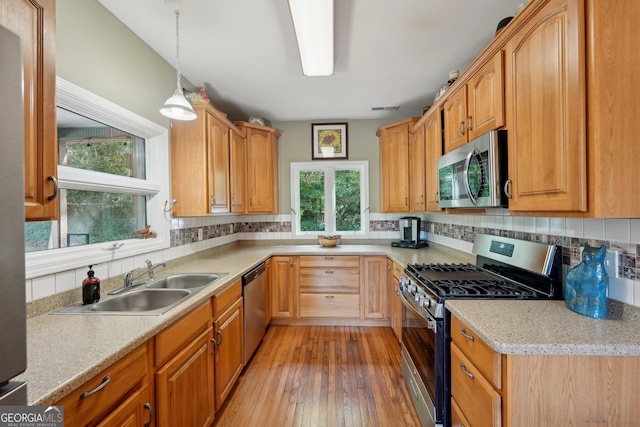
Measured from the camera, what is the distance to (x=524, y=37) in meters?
1.25

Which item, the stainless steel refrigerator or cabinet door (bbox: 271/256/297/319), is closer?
the stainless steel refrigerator

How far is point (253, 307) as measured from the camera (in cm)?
245

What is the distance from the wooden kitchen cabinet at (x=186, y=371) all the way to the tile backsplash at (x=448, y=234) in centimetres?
65

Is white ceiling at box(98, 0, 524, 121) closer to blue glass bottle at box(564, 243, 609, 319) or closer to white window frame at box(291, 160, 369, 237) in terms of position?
white window frame at box(291, 160, 369, 237)

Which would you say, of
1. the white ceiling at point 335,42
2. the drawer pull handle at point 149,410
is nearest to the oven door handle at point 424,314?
the drawer pull handle at point 149,410

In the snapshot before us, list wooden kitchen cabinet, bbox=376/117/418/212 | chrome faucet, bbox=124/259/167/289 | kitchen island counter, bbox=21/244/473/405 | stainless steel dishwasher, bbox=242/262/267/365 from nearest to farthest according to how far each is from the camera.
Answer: kitchen island counter, bbox=21/244/473/405 < chrome faucet, bbox=124/259/167/289 < stainless steel dishwasher, bbox=242/262/267/365 < wooden kitchen cabinet, bbox=376/117/418/212

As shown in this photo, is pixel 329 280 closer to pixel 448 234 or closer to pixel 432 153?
pixel 448 234

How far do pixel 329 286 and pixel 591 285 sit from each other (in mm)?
2274

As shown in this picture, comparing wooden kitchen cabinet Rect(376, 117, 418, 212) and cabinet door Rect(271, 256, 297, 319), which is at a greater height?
wooden kitchen cabinet Rect(376, 117, 418, 212)

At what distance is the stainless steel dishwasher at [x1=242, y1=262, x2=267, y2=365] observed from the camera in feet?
7.39

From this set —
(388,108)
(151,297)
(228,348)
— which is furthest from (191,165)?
(388,108)

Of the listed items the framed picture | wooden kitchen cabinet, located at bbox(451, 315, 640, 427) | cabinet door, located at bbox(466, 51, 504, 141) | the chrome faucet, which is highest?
the framed picture

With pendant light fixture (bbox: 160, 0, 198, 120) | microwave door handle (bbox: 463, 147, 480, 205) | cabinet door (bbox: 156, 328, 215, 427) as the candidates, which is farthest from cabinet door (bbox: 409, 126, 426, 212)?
cabinet door (bbox: 156, 328, 215, 427)

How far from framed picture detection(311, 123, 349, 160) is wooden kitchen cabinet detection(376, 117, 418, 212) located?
0.51 m
